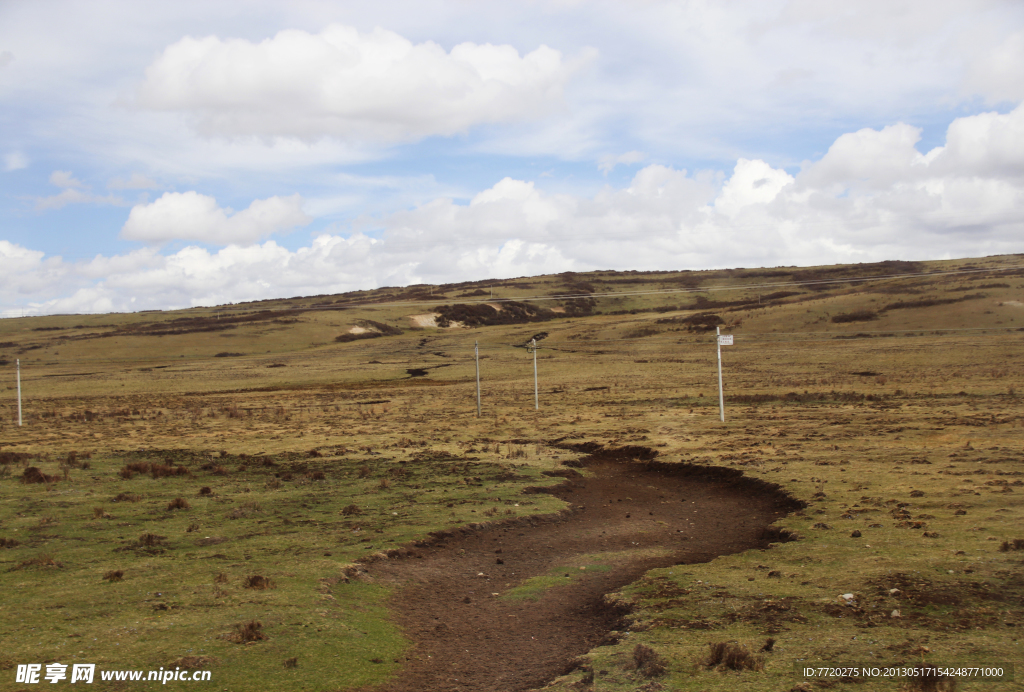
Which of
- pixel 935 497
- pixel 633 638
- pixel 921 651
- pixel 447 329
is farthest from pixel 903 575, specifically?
pixel 447 329

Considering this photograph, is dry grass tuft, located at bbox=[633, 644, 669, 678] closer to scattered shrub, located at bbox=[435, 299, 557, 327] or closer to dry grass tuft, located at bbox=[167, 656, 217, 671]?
dry grass tuft, located at bbox=[167, 656, 217, 671]

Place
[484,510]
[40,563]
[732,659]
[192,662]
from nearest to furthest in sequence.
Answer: [732,659], [192,662], [40,563], [484,510]

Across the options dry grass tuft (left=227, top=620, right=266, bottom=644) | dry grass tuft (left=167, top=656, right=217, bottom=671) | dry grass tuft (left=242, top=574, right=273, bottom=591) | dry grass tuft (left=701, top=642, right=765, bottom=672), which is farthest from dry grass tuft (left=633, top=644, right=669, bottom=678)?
dry grass tuft (left=242, top=574, right=273, bottom=591)

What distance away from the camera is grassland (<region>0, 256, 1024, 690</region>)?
8.66 metres

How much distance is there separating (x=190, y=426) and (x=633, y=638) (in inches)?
1424

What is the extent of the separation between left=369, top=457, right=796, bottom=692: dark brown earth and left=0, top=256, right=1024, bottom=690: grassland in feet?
1.91

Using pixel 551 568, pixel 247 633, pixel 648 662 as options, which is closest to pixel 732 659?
pixel 648 662

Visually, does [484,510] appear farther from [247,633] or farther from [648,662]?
[648,662]

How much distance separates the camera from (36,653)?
819 cm

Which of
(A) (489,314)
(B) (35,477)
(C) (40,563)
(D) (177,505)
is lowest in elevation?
(D) (177,505)

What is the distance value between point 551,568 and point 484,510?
14.7 ft

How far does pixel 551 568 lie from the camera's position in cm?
1379

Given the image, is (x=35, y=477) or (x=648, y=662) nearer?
(x=648, y=662)

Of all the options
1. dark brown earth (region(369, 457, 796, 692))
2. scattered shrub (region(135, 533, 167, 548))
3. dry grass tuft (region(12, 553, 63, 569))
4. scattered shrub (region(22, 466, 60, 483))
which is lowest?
dark brown earth (region(369, 457, 796, 692))
